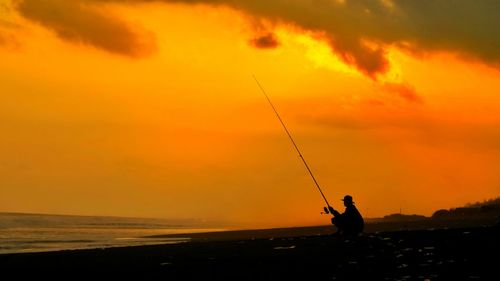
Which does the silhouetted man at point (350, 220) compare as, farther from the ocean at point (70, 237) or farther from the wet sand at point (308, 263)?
the ocean at point (70, 237)

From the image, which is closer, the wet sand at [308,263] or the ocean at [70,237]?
the wet sand at [308,263]

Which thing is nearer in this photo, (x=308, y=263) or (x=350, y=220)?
(x=308, y=263)

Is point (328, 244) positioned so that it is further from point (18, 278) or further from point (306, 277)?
point (18, 278)

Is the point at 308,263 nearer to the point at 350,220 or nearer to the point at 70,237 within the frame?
the point at 350,220

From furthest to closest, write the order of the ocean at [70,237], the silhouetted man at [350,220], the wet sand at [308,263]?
the ocean at [70,237]
the silhouetted man at [350,220]
the wet sand at [308,263]

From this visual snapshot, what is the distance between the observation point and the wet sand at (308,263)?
43.1 ft

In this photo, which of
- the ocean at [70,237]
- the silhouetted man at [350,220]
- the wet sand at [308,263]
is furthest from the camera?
the ocean at [70,237]

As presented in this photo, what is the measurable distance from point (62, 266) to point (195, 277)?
20.8 feet

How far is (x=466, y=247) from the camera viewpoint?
18.0 m

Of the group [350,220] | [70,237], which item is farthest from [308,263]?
[70,237]

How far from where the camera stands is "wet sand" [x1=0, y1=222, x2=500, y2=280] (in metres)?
13.1

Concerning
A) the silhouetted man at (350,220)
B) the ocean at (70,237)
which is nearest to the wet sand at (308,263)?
the silhouetted man at (350,220)

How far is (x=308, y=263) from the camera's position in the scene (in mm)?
15656

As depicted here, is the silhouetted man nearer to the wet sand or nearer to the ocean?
the wet sand
